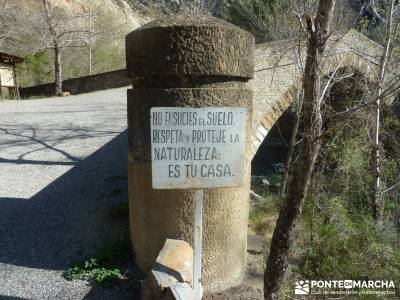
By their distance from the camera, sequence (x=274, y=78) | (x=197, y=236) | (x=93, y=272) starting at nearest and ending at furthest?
(x=197, y=236) → (x=93, y=272) → (x=274, y=78)

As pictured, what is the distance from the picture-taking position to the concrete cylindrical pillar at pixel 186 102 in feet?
8.21

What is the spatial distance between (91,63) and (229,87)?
22.3m

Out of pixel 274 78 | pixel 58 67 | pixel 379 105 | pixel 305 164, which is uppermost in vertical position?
pixel 58 67

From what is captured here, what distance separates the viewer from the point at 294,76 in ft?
24.7

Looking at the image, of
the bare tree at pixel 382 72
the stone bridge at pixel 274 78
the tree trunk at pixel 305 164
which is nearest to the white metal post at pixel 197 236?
the tree trunk at pixel 305 164

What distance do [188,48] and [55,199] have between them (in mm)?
3033

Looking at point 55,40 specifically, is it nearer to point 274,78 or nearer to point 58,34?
point 58,34

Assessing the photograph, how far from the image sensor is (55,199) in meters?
4.55

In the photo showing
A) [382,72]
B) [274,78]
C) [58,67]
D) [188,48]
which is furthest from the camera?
[58,67]

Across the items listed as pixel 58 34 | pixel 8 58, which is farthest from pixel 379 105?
pixel 8 58

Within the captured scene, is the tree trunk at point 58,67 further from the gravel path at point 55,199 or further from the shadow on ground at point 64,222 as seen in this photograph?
the shadow on ground at point 64,222

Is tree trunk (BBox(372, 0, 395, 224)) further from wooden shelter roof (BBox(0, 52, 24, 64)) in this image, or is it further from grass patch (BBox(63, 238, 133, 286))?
wooden shelter roof (BBox(0, 52, 24, 64))

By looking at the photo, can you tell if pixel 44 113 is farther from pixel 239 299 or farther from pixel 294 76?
pixel 239 299

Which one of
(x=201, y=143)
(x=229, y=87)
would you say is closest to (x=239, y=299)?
(x=201, y=143)
